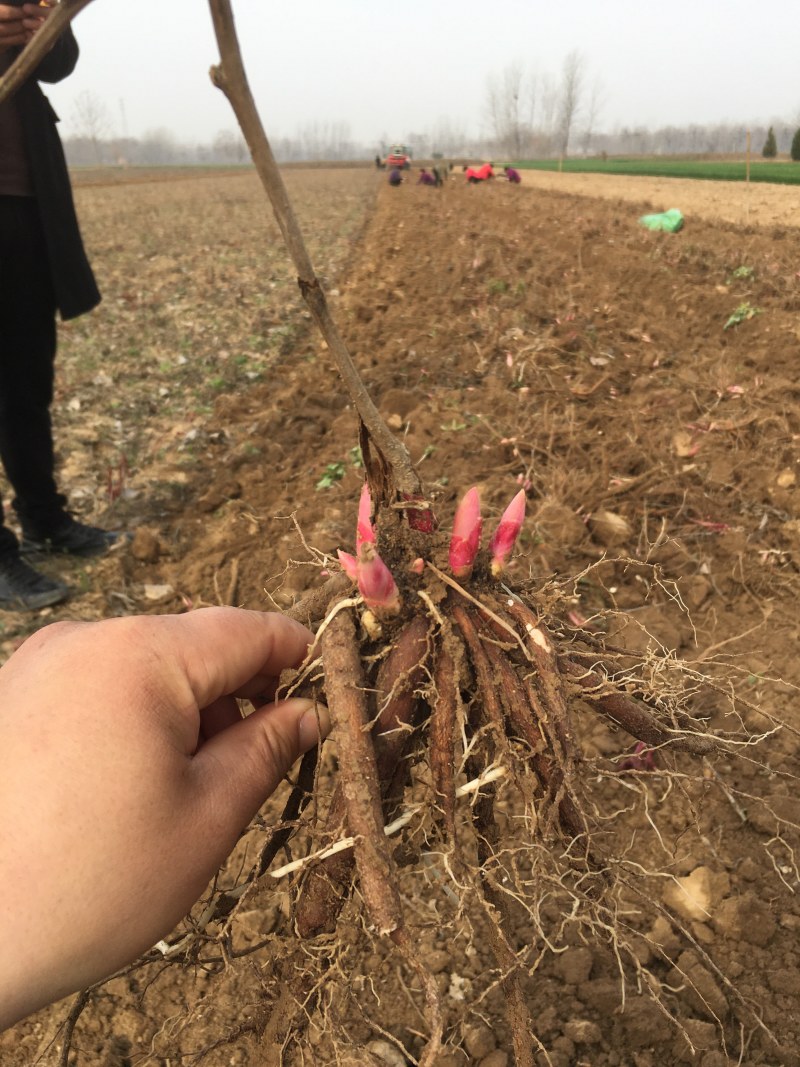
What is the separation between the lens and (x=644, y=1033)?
1373 mm

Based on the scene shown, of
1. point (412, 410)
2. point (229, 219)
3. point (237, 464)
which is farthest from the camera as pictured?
point (229, 219)

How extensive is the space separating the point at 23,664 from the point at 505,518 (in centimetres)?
82

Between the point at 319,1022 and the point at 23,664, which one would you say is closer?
the point at 23,664

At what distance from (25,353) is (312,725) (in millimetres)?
2251

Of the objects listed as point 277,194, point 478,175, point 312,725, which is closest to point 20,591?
point 312,725

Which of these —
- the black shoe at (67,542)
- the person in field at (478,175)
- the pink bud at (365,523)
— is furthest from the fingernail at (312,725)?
the person in field at (478,175)

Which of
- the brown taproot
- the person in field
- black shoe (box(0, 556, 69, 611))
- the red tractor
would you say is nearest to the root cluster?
the brown taproot

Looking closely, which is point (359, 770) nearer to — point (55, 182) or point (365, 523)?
point (365, 523)

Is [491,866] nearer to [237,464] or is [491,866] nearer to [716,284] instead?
[237,464]

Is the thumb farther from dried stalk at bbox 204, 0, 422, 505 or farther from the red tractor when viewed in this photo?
the red tractor

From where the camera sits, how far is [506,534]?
124 cm

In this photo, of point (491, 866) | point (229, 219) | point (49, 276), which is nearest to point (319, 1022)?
point (491, 866)

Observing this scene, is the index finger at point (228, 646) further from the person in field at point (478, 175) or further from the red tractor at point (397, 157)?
the red tractor at point (397, 157)

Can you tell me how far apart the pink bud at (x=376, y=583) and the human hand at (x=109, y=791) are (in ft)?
0.78
